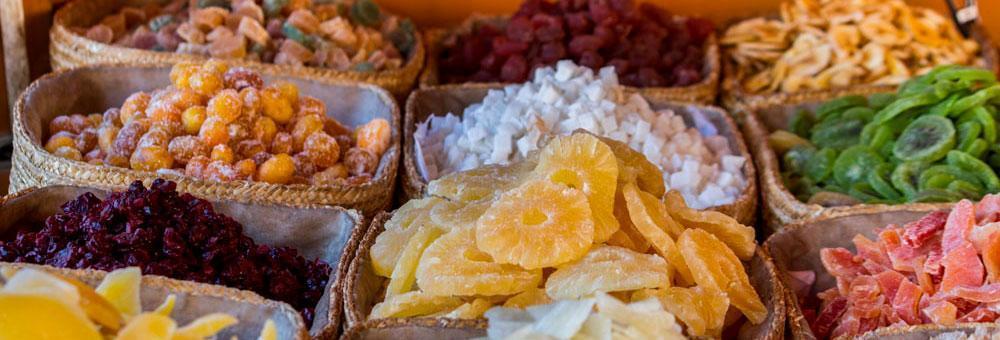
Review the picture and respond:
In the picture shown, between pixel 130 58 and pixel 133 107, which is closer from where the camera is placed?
pixel 133 107

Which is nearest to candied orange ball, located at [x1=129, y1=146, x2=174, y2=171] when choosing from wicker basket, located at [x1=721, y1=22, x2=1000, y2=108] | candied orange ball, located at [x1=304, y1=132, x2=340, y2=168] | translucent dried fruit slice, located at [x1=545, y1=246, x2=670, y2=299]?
candied orange ball, located at [x1=304, y1=132, x2=340, y2=168]

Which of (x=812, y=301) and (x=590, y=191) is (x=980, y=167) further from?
(x=590, y=191)

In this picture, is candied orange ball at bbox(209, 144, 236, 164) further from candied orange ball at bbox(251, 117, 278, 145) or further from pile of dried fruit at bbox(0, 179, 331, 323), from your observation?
pile of dried fruit at bbox(0, 179, 331, 323)

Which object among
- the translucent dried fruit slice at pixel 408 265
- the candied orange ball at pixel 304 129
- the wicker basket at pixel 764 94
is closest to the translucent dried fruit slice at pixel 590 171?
the translucent dried fruit slice at pixel 408 265

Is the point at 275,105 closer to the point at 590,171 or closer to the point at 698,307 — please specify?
the point at 590,171

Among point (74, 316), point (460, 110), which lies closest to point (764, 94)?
point (460, 110)

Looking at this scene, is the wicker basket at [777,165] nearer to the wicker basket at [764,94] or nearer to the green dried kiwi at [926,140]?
the wicker basket at [764,94]
